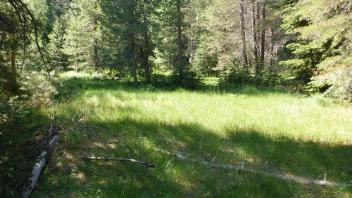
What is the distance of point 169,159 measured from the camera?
25.6ft

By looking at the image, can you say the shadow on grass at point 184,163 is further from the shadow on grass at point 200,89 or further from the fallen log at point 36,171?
the shadow on grass at point 200,89

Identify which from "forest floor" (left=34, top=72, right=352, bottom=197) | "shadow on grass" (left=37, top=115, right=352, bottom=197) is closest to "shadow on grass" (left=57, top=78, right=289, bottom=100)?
"forest floor" (left=34, top=72, right=352, bottom=197)

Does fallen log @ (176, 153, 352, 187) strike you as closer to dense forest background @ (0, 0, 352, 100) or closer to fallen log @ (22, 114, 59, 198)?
fallen log @ (22, 114, 59, 198)

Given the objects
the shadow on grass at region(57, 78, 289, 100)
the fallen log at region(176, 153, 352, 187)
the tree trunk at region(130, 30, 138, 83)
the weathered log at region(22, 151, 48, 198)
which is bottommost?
the fallen log at region(176, 153, 352, 187)

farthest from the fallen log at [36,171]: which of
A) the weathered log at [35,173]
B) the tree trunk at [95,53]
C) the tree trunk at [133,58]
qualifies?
the tree trunk at [95,53]

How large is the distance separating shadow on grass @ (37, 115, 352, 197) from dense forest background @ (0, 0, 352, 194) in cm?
152

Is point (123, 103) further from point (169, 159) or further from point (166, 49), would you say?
point (166, 49)

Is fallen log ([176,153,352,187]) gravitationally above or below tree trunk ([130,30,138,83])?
below

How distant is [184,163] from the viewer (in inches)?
302

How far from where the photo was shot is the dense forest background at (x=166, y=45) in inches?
255

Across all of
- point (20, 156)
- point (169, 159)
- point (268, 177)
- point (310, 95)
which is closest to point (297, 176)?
point (268, 177)

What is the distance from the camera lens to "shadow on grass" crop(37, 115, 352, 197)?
6492mm

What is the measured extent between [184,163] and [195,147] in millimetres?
1197

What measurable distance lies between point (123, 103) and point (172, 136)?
13.5 feet
